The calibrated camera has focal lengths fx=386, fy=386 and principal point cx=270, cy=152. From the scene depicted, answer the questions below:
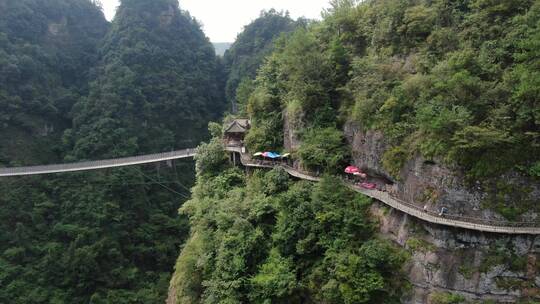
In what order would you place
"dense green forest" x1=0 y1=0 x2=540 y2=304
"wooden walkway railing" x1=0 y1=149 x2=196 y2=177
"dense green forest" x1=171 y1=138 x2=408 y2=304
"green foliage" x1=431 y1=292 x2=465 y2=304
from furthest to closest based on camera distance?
"wooden walkway railing" x1=0 y1=149 x2=196 y2=177 → "dense green forest" x1=171 y1=138 x2=408 y2=304 → "dense green forest" x1=0 y1=0 x2=540 y2=304 → "green foliage" x1=431 y1=292 x2=465 y2=304

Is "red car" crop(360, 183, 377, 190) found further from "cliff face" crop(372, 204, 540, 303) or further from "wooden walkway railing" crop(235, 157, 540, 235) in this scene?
"cliff face" crop(372, 204, 540, 303)

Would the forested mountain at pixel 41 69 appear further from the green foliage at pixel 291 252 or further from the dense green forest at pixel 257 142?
the green foliage at pixel 291 252

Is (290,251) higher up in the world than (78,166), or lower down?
lower down

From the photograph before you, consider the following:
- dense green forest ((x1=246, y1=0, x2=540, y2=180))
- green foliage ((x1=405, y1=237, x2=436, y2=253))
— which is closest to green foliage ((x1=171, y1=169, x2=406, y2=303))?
green foliage ((x1=405, y1=237, x2=436, y2=253))

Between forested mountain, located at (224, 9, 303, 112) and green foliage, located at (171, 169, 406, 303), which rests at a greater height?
forested mountain, located at (224, 9, 303, 112)

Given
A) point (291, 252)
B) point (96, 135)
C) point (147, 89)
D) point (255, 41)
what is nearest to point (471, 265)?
point (291, 252)

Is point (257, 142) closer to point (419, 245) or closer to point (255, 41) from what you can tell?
point (419, 245)
